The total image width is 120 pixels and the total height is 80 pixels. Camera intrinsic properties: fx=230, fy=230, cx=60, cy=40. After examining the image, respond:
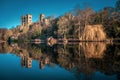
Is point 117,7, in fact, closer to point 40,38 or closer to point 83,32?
point 83,32

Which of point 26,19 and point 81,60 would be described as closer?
point 81,60

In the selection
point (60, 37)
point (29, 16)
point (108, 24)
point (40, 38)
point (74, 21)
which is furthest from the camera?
point (29, 16)

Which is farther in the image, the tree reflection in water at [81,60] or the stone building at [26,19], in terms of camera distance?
the stone building at [26,19]

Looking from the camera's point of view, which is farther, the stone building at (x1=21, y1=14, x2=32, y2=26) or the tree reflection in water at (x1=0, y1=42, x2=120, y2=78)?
the stone building at (x1=21, y1=14, x2=32, y2=26)

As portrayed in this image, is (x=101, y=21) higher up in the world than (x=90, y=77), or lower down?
higher up

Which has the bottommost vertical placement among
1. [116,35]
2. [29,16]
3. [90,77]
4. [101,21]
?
[90,77]

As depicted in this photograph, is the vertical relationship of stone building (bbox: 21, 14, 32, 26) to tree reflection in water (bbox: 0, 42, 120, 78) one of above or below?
above

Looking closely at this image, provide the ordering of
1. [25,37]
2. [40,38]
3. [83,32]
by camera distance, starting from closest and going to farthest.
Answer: [83,32] → [40,38] → [25,37]

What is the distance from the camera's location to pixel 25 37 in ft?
293

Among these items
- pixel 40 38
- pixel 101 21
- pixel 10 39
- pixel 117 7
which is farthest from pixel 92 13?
pixel 10 39

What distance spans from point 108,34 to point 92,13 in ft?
32.1

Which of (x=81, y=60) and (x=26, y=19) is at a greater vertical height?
(x=26, y=19)

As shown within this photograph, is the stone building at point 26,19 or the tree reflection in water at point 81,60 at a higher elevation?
the stone building at point 26,19

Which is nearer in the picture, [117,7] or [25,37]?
[117,7]
